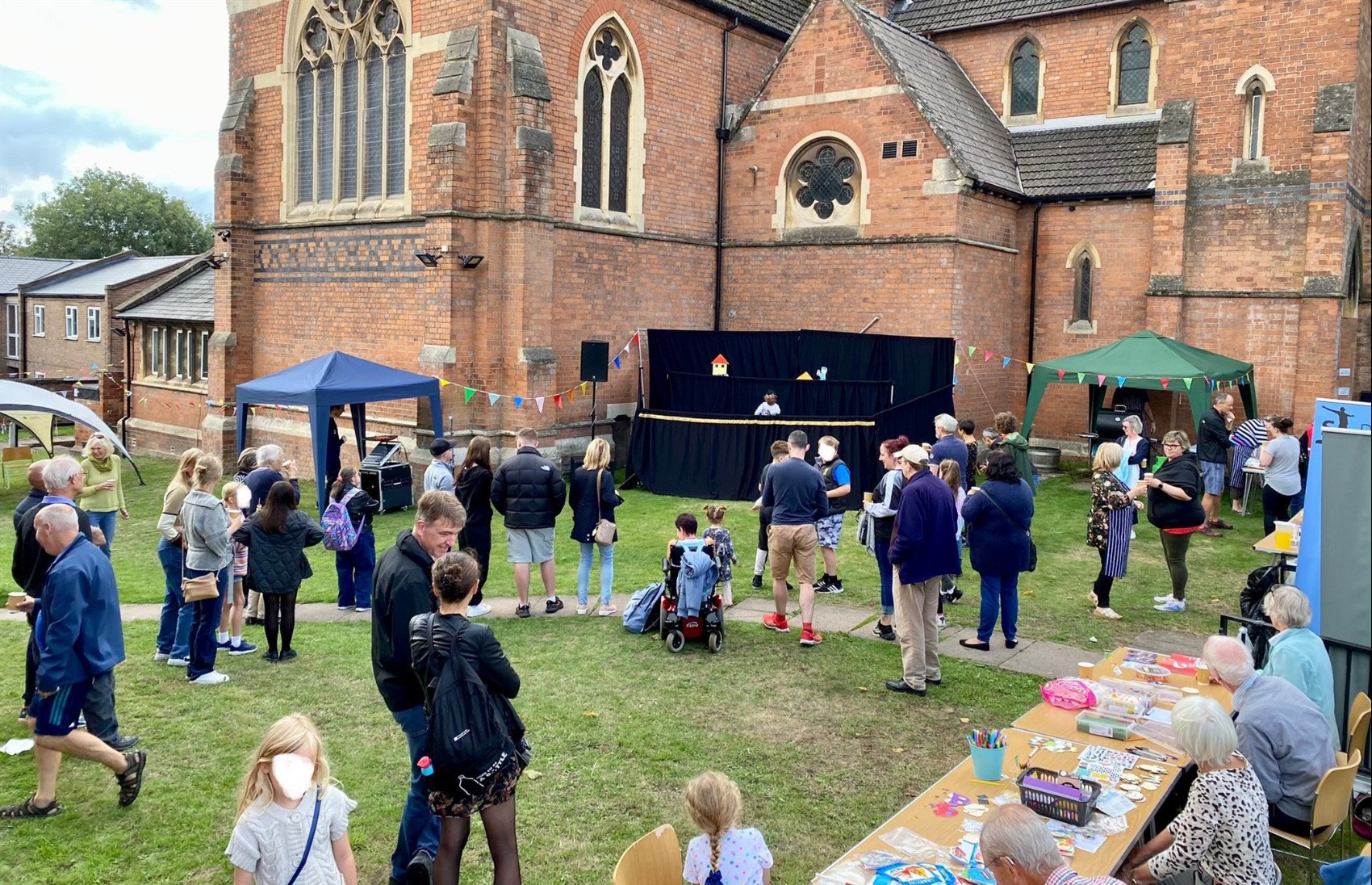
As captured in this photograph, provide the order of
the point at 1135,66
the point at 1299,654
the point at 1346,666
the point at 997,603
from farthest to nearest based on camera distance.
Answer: the point at 1135,66 → the point at 997,603 → the point at 1346,666 → the point at 1299,654

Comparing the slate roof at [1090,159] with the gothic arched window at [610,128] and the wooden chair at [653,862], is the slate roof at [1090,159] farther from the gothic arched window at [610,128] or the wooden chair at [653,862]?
the wooden chair at [653,862]

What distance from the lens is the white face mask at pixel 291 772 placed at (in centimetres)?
375

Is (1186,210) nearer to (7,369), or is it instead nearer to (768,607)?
(768,607)

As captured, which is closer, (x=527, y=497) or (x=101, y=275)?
(x=527, y=497)

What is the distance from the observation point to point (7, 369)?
44.7 m

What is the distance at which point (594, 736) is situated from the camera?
7008mm

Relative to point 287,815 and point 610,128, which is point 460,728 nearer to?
point 287,815

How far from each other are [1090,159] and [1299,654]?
1683 centimetres

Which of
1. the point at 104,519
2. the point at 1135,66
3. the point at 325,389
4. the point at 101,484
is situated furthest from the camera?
the point at 1135,66

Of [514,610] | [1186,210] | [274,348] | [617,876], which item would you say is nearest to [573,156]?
[274,348]

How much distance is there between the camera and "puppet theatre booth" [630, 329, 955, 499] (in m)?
16.5

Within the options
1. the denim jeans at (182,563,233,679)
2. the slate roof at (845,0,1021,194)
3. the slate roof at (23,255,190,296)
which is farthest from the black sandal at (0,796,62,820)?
the slate roof at (23,255,190,296)

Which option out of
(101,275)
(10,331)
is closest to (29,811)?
(101,275)

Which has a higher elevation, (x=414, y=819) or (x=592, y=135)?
(x=592, y=135)
